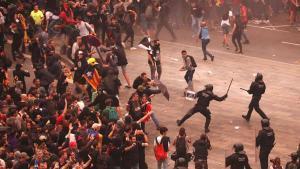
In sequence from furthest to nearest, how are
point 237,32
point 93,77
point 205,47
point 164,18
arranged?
point 164,18, point 237,32, point 205,47, point 93,77

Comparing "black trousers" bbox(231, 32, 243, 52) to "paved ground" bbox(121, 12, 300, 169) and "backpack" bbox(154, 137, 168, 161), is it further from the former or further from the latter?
"backpack" bbox(154, 137, 168, 161)

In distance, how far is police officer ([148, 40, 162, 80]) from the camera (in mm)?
24531

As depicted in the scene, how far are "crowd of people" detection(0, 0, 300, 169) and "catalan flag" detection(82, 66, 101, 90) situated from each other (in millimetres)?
29

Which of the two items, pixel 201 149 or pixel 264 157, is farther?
pixel 264 157

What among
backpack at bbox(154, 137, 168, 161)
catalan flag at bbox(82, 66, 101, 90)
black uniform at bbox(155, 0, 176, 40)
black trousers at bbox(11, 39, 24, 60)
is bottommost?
backpack at bbox(154, 137, 168, 161)

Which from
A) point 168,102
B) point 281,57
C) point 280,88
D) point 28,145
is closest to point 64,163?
point 28,145

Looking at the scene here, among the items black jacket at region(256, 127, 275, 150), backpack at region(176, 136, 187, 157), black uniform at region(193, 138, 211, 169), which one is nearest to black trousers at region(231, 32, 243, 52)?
black jacket at region(256, 127, 275, 150)

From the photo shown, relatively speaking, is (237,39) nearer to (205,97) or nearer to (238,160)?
(205,97)

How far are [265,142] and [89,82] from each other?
6129 mm

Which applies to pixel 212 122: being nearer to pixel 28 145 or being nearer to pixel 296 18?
pixel 28 145

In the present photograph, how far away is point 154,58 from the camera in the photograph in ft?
81.0

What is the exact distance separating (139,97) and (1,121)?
3.89 meters

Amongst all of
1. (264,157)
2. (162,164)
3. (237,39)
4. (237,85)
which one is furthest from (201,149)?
(237,39)

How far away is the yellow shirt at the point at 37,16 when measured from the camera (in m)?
26.4
